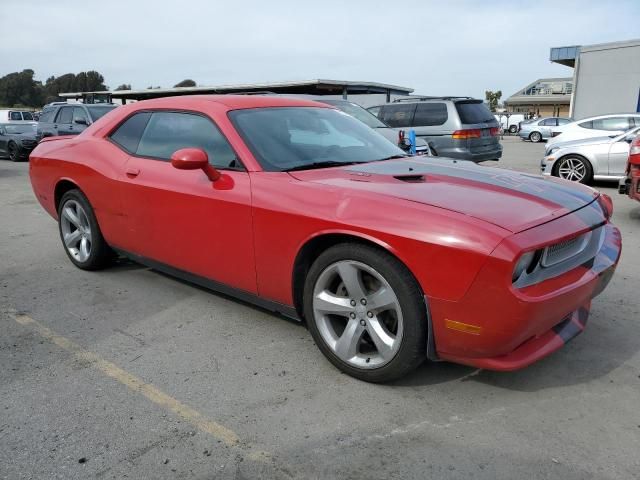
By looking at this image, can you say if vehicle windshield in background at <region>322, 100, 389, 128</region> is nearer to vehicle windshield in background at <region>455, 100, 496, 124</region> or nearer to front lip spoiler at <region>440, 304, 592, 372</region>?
vehicle windshield in background at <region>455, 100, 496, 124</region>

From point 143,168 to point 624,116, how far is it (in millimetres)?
12717

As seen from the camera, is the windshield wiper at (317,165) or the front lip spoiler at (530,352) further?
the windshield wiper at (317,165)

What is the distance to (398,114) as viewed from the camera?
11383 millimetres

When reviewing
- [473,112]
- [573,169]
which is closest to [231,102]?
[473,112]

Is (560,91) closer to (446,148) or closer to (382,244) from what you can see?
(446,148)

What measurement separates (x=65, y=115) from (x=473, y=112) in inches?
429

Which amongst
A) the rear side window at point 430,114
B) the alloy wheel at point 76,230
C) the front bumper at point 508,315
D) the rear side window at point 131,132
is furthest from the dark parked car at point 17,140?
the front bumper at point 508,315

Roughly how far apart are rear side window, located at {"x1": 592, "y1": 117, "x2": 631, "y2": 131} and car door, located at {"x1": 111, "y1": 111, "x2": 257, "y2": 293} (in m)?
12.5

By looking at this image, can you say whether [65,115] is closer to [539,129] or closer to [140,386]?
[140,386]

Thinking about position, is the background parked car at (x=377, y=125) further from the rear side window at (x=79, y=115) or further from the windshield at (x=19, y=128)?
the windshield at (x=19, y=128)

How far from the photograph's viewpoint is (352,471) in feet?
7.10

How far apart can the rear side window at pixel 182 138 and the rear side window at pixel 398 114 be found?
25.5ft

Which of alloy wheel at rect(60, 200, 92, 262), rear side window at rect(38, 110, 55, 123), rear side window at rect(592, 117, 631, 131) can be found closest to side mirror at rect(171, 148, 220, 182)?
alloy wheel at rect(60, 200, 92, 262)

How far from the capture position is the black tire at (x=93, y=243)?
178 inches
